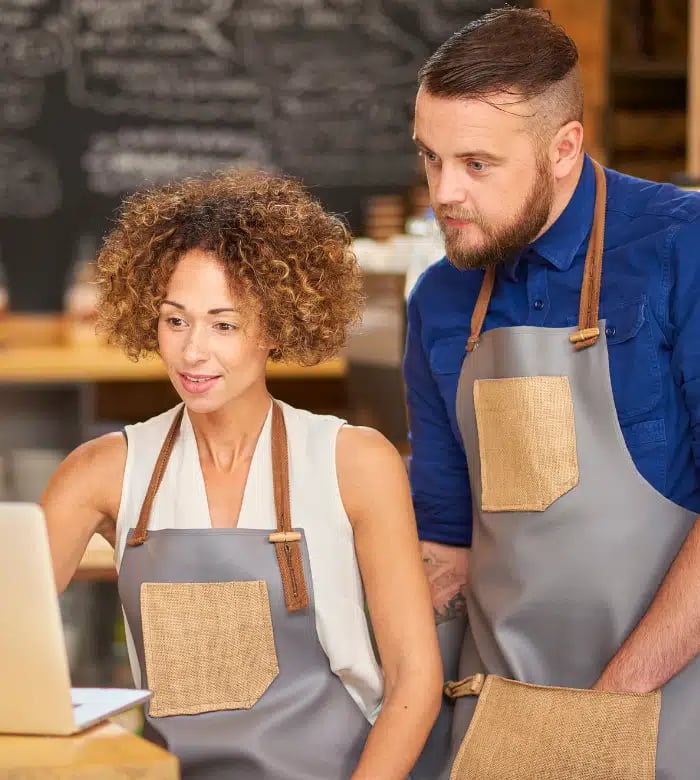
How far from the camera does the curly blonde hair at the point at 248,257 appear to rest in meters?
1.61

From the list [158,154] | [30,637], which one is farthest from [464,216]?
[158,154]

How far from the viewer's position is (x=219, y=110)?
4.62 metres

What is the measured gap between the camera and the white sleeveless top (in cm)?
159

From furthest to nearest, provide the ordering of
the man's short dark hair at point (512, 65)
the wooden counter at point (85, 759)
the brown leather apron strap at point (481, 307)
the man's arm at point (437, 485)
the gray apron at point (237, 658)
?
the man's arm at point (437, 485)
the brown leather apron strap at point (481, 307)
the man's short dark hair at point (512, 65)
the gray apron at point (237, 658)
the wooden counter at point (85, 759)

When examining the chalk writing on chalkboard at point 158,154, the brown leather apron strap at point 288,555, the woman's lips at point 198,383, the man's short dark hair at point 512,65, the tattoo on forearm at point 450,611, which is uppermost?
the chalk writing on chalkboard at point 158,154

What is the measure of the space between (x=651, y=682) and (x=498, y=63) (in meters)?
0.81

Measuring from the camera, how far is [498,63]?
1647 mm

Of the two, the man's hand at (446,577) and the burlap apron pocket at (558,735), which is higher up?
the man's hand at (446,577)

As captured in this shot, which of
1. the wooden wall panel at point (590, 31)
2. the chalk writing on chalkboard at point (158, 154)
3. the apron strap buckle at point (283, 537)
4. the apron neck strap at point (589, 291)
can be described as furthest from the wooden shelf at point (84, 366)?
the apron strap buckle at point (283, 537)

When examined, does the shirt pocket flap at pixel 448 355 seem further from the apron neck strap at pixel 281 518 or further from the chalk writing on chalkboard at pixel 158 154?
the chalk writing on chalkboard at pixel 158 154

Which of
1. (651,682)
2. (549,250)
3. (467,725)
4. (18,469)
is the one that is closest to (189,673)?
(467,725)

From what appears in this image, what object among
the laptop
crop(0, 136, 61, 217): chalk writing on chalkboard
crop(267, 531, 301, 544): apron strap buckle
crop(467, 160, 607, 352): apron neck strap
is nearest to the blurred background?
crop(0, 136, 61, 217): chalk writing on chalkboard

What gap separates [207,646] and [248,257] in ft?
1.58

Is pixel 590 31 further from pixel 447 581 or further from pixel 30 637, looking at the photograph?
pixel 30 637
